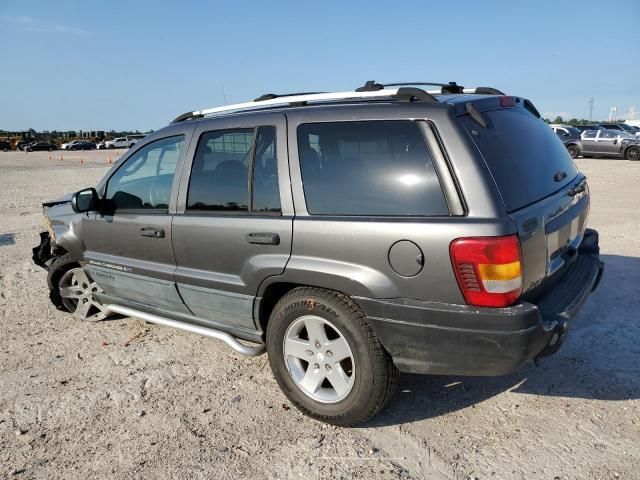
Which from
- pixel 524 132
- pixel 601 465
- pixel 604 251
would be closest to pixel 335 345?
pixel 601 465

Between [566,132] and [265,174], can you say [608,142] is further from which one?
[265,174]

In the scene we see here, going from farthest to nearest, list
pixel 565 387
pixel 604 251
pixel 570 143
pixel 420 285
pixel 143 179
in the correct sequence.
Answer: pixel 570 143 → pixel 604 251 → pixel 143 179 → pixel 565 387 → pixel 420 285

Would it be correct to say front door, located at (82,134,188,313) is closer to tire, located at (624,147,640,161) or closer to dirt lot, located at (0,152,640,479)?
dirt lot, located at (0,152,640,479)

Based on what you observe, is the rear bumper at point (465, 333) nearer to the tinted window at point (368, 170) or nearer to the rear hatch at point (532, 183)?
the rear hatch at point (532, 183)

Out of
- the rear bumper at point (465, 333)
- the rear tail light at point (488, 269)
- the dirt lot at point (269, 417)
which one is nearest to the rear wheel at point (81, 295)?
the dirt lot at point (269, 417)

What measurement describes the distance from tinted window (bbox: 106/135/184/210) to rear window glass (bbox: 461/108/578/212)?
7.02ft

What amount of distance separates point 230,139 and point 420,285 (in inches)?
66.0

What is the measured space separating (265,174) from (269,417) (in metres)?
1.51

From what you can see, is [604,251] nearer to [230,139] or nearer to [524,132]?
[524,132]

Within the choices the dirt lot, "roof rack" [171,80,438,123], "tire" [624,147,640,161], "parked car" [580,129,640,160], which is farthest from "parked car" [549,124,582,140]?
"roof rack" [171,80,438,123]

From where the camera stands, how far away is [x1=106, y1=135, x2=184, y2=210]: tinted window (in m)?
3.62

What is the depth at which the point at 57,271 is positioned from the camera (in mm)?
4629

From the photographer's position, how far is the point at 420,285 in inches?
96.6

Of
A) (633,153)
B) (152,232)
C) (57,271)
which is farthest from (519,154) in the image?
(633,153)
